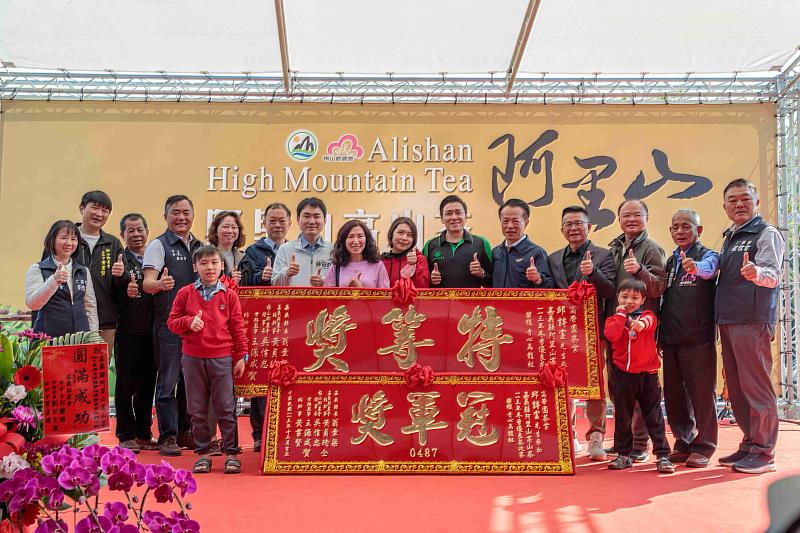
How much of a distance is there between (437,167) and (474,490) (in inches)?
160

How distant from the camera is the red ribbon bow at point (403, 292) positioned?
435 cm

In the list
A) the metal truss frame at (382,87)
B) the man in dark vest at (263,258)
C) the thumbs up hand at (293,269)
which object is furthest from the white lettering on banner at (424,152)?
the thumbs up hand at (293,269)

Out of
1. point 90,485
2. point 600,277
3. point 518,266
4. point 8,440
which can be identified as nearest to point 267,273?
point 518,266

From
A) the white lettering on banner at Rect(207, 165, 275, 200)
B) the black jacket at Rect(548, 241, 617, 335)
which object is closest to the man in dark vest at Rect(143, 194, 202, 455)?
the white lettering on banner at Rect(207, 165, 275, 200)

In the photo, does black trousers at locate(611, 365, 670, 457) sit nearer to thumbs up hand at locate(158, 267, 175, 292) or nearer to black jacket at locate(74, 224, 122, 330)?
thumbs up hand at locate(158, 267, 175, 292)

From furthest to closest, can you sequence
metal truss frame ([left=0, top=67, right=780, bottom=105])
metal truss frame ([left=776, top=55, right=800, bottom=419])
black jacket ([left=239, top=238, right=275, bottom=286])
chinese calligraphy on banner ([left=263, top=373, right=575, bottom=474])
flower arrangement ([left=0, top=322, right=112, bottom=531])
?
metal truss frame ([left=0, top=67, right=780, bottom=105]) < metal truss frame ([left=776, top=55, right=800, bottom=419]) < black jacket ([left=239, top=238, right=275, bottom=286]) < chinese calligraphy on banner ([left=263, top=373, right=575, bottom=474]) < flower arrangement ([left=0, top=322, right=112, bottom=531])

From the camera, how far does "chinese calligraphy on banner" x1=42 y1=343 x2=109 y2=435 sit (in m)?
1.91

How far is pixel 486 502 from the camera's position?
3234 millimetres

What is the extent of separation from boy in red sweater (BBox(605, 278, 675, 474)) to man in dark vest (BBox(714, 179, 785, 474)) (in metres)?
0.46

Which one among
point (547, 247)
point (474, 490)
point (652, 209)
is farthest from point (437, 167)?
point (474, 490)

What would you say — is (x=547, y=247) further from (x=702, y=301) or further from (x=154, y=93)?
(x=154, y=93)

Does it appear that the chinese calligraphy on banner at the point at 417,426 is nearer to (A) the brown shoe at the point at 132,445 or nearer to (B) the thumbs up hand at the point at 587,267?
(B) the thumbs up hand at the point at 587,267

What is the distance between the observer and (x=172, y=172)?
22.5 feet

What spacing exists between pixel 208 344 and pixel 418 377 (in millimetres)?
1282
